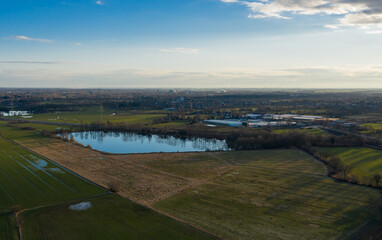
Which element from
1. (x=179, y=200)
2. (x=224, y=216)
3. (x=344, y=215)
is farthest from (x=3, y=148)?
(x=344, y=215)

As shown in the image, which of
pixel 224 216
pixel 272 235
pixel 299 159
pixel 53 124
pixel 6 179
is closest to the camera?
pixel 272 235

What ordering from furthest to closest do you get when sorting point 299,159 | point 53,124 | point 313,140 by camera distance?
point 53,124, point 313,140, point 299,159

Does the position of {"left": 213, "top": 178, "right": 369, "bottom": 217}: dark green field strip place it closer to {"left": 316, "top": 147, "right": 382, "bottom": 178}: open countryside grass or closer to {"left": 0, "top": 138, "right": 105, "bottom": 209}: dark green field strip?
{"left": 316, "top": 147, "right": 382, "bottom": 178}: open countryside grass

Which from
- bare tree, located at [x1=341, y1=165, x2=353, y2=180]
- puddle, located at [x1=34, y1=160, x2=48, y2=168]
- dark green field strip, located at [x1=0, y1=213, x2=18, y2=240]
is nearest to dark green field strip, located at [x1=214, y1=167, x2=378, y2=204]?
bare tree, located at [x1=341, y1=165, x2=353, y2=180]

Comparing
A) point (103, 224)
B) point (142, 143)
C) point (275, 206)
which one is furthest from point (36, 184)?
point (142, 143)

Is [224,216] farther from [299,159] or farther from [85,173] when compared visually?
[299,159]

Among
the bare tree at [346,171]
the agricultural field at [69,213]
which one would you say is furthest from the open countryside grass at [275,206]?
the agricultural field at [69,213]
